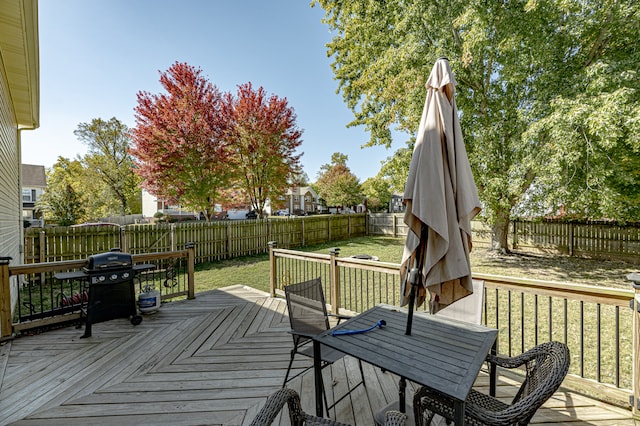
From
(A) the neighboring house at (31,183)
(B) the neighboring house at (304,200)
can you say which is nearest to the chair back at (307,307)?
(A) the neighboring house at (31,183)

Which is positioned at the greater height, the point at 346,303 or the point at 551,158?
the point at 551,158

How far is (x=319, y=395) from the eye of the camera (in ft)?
6.56

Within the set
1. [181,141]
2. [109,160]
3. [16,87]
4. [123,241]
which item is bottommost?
[123,241]

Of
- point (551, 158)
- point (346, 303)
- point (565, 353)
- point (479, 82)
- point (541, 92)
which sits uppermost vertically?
point (479, 82)

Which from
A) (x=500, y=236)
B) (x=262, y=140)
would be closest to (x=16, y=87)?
(x=262, y=140)

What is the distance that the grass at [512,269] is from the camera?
6914mm

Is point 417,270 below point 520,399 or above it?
above

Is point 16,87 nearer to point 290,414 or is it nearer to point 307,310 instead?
point 307,310

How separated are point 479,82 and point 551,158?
3.79 metres

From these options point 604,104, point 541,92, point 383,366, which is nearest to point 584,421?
point 383,366

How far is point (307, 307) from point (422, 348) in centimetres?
125

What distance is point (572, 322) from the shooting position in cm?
446

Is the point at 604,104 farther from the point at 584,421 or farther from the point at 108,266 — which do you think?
the point at 108,266

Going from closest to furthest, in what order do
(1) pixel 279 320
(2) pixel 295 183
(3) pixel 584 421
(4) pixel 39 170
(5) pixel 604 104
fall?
(3) pixel 584 421 < (1) pixel 279 320 < (5) pixel 604 104 < (2) pixel 295 183 < (4) pixel 39 170
